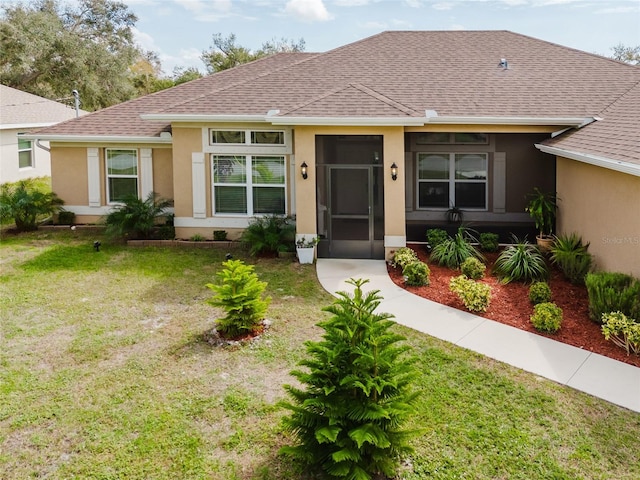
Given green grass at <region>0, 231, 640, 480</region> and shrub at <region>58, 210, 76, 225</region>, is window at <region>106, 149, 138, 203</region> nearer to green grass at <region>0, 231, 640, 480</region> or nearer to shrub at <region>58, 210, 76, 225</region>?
shrub at <region>58, 210, 76, 225</region>

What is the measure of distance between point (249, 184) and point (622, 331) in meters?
9.51

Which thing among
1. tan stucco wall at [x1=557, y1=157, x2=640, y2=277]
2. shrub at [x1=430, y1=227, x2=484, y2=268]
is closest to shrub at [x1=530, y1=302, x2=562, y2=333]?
tan stucco wall at [x1=557, y1=157, x2=640, y2=277]

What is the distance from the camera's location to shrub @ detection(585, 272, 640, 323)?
859cm

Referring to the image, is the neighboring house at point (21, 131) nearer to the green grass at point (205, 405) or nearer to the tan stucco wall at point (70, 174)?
the tan stucco wall at point (70, 174)

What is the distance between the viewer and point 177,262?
43.2 ft

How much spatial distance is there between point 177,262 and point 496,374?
8130 millimetres

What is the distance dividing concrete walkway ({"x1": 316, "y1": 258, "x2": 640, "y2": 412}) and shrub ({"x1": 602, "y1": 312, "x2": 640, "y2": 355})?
0.43 m

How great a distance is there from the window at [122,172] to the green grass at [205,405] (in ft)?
22.4

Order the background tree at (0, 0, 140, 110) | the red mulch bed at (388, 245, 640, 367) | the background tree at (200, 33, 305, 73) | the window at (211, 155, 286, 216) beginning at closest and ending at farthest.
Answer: the red mulch bed at (388, 245, 640, 367) < the window at (211, 155, 286, 216) < the background tree at (0, 0, 140, 110) < the background tree at (200, 33, 305, 73)

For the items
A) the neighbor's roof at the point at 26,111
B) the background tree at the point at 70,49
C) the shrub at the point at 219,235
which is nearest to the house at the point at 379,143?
the shrub at the point at 219,235

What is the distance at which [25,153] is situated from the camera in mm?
25875

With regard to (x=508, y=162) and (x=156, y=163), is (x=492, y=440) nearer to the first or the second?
(x=508, y=162)

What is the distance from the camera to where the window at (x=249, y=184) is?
1474 cm

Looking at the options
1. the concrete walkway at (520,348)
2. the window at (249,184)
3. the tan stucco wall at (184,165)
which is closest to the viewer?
the concrete walkway at (520,348)
